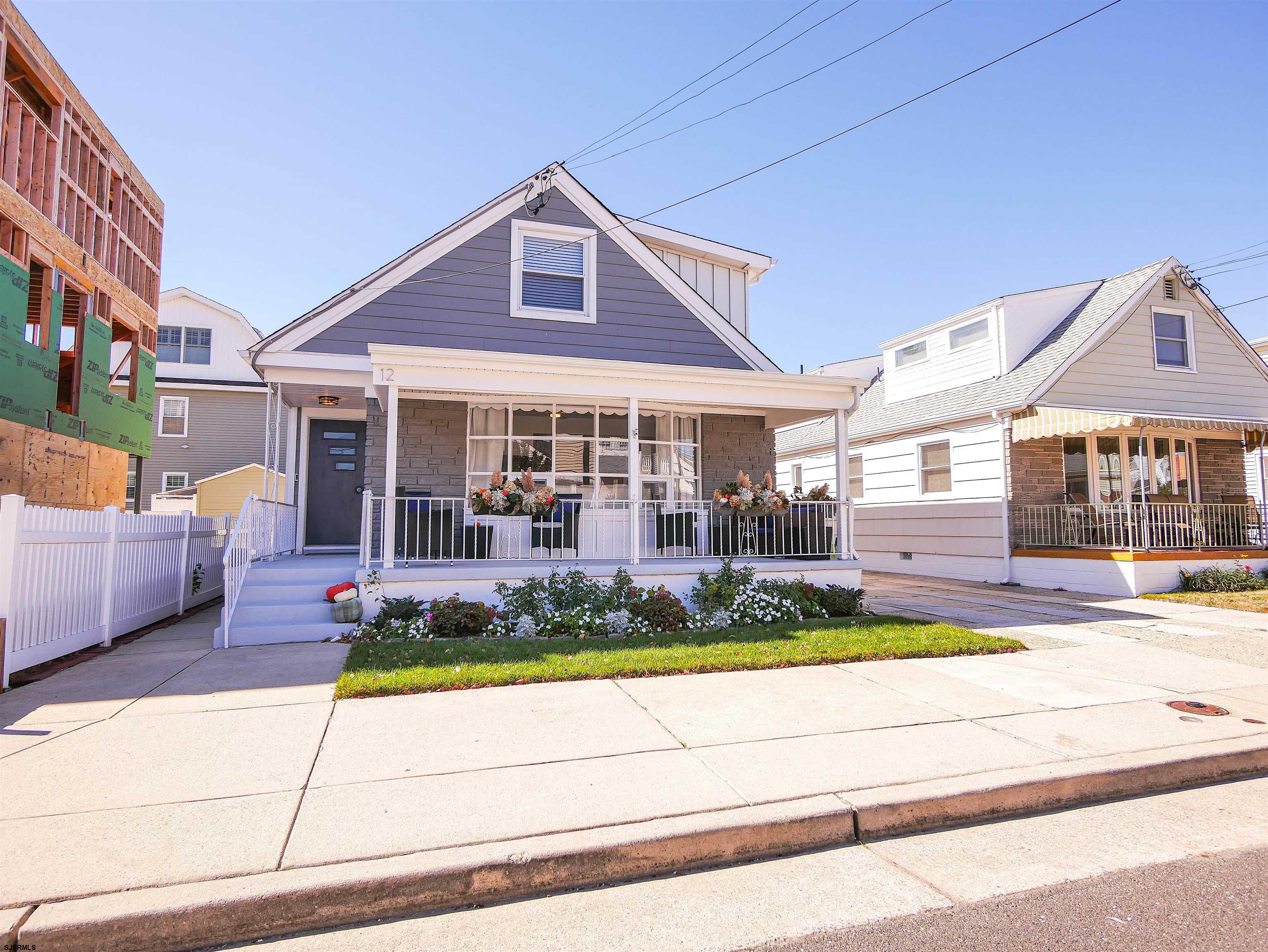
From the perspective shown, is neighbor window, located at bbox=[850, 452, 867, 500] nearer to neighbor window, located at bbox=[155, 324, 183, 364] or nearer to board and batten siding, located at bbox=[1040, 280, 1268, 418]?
board and batten siding, located at bbox=[1040, 280, 1268, 418]

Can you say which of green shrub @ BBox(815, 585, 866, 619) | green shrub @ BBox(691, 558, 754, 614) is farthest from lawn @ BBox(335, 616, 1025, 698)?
green shrub @ BBox(815, 585, 866, 619)

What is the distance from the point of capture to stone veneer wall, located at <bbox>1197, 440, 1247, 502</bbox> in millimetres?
15070

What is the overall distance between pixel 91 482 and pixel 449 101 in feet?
28.3

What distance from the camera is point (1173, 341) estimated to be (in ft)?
47.8

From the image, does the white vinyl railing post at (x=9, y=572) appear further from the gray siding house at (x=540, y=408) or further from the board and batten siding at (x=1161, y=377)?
the board and batten siding at (x=1161, y=377)

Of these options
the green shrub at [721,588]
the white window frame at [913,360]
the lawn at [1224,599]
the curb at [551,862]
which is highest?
the white window frame at [913,360]

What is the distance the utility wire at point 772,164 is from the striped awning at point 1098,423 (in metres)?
6.28

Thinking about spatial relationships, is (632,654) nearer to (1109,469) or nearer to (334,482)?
(334,482)

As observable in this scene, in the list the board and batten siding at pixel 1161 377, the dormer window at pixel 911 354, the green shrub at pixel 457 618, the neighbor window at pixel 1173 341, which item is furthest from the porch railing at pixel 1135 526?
the green shrub at pixel 457 618

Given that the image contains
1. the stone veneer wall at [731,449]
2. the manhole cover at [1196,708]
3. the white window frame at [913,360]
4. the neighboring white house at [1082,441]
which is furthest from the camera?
the white window frame at [913,360]

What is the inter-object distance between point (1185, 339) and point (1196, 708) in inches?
508

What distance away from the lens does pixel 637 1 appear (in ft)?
31.4

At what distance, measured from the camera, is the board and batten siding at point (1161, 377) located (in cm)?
1355

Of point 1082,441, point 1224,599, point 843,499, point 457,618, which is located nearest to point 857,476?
point 1082,441
